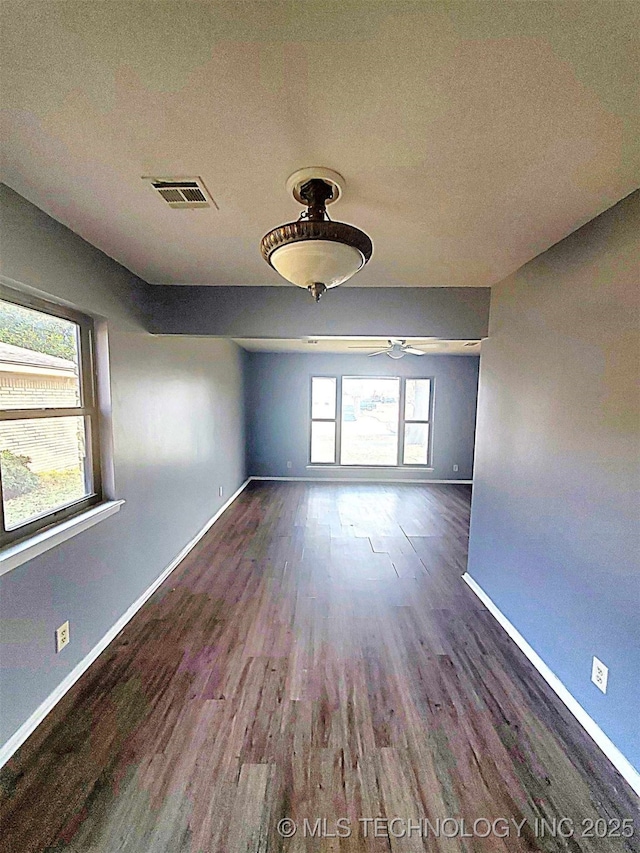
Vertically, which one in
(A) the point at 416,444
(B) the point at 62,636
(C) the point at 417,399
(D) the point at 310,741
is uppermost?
(C) the point at 417,399

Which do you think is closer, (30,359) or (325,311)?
(30,359)

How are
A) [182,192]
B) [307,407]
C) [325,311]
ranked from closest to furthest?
[182,192], [325,311], [307,407]

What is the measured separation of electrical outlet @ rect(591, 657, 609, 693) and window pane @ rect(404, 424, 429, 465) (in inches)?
225

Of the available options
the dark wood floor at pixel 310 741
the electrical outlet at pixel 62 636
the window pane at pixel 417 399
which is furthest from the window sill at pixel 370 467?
the electrical outlet at pixel 62 636

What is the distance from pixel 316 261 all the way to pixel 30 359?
1577 millimetres

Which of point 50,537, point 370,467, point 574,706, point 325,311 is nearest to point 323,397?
point 370,467

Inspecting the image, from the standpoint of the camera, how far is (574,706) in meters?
1.97

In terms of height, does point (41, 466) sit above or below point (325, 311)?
below

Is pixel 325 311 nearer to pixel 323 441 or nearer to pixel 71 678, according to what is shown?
pixel 71 678

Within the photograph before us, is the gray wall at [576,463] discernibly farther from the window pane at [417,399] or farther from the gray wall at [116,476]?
the window pane at [417,399]

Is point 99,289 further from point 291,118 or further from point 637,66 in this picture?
point 637,66

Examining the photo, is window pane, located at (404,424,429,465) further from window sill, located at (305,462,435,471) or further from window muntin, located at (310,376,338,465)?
window muntin, located at (310,376,338,465)

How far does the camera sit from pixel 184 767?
166 cm

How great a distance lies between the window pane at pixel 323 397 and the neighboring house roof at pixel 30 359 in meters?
5.30
